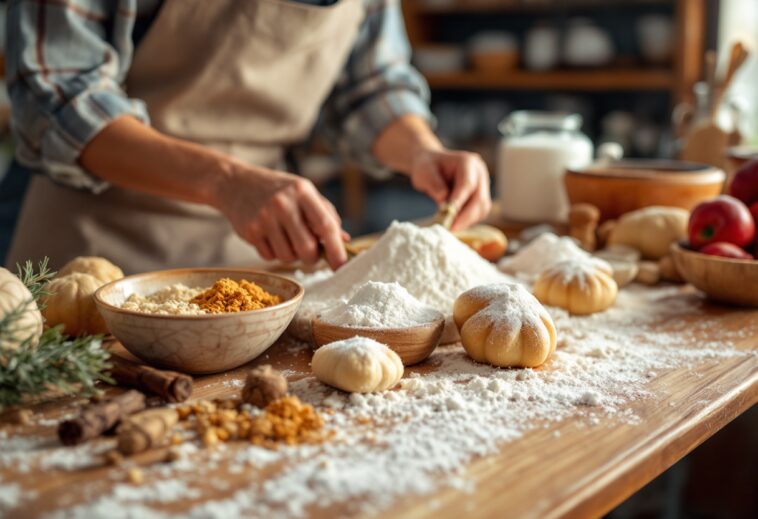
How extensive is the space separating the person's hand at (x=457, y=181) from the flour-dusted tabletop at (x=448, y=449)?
0.46 meters

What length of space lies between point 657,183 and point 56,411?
1.16 metres

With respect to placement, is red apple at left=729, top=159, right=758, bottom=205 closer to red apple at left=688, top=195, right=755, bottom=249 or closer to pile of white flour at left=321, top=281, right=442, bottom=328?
red apple at left=688, top=195, right=755, bottom=249

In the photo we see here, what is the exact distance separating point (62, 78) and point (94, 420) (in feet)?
2.58

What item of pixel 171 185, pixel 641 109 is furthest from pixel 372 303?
pixel 641 109

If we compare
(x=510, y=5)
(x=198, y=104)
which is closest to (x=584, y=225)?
(x=198, y=104)

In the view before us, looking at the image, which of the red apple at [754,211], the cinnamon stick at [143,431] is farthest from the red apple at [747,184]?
the cinnamon stick at [143,431]

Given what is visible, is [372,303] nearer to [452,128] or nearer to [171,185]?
[171,185]

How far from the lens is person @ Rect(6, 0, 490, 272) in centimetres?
125

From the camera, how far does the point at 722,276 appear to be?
1154mm

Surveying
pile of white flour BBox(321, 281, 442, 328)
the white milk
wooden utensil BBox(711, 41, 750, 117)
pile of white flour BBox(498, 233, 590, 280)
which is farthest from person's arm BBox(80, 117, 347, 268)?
wooden utensil BBox(711, 41, 750, 117)

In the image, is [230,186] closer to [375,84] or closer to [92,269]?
[92,269]

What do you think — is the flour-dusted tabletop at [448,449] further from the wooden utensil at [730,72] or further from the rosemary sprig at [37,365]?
the wooden utensil at [730,72]

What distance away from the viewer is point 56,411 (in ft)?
2.55

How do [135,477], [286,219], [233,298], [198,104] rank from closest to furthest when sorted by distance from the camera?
[135,477], [233,298], [286,219], [198,104]
